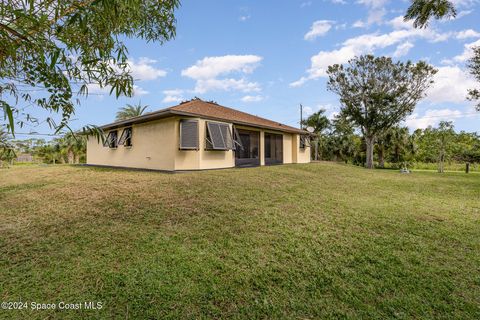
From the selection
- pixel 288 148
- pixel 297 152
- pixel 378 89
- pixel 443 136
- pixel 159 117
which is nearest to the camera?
pixel 159 117

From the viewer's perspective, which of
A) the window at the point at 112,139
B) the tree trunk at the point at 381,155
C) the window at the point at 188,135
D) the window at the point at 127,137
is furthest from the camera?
the tree trunk at the point at 381,155

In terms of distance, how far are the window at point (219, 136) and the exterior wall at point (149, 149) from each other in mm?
1787

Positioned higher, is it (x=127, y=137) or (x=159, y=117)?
(x=159, y=117)

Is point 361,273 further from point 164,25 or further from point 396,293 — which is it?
point 164,25

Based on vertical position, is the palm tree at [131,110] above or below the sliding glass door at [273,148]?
above

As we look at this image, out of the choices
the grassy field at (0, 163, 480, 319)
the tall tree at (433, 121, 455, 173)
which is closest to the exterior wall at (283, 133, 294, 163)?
the grassy field at (0, 163, 480, 319)

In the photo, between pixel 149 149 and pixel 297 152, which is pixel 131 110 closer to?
pixel 149 149

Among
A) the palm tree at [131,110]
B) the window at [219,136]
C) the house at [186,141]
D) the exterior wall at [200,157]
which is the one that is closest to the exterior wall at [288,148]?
the house at [186,141]

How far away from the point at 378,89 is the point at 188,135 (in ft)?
68.8

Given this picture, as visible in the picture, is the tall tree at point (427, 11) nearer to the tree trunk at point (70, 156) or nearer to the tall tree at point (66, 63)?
the tall tree at point (66, 63)

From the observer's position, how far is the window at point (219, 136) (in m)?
10.9

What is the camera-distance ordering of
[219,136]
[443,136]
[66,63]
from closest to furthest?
1. [66,63]
2. [219,136]
3. [443,136]

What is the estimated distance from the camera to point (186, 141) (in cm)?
1010

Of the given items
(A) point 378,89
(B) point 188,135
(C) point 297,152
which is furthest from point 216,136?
(A) point 378,89
